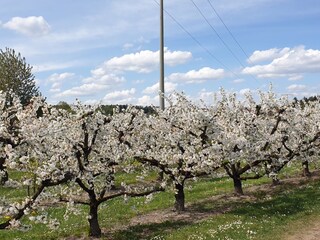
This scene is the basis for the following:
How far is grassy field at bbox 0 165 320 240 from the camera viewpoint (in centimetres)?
2259

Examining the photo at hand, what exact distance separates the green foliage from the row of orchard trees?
152 ft

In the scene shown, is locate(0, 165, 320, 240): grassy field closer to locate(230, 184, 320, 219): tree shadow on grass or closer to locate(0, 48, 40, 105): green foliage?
locate(230, 184, 320, 219): tree shadow on grass

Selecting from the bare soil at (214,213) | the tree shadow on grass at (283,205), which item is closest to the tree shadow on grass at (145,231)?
the bare soil at (214,213)

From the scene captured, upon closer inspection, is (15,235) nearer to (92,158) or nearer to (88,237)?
(88,237)

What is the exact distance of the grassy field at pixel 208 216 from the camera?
2259 cm

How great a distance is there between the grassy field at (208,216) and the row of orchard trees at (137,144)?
1556 mm

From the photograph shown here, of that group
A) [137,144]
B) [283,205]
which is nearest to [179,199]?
[137,144]

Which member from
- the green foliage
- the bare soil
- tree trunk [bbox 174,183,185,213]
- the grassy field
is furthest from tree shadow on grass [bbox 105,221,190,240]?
the green foliage

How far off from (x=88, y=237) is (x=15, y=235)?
4.74 metres

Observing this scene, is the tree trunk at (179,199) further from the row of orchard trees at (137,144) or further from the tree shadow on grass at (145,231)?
the tree shadow on grass at (145,231)

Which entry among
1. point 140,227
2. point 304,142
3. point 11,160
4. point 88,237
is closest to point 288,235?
point 140,227

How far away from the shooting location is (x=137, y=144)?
92.1 feet

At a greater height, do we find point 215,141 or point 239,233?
point 215,141

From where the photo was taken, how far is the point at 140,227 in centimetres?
2416
